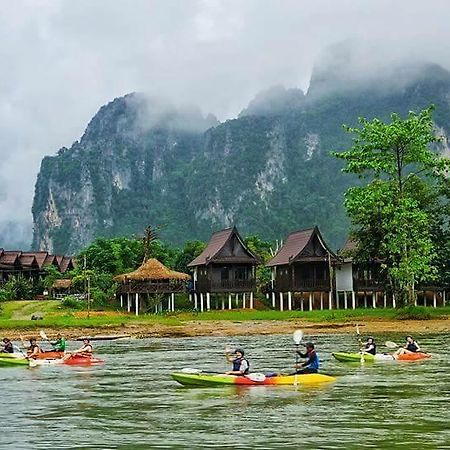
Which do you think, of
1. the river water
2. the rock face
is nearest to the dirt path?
the river water

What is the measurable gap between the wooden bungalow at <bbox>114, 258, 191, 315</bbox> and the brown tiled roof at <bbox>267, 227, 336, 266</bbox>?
26.8 ft

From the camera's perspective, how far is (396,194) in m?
45.1

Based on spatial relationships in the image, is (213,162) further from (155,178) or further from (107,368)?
(107,368)

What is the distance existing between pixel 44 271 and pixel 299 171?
7136 centimetres

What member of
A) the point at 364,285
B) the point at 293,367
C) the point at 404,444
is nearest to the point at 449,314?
the point at 364,285

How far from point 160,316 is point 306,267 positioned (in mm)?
13575

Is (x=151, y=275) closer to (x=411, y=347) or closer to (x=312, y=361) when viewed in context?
(x=411, y=347)

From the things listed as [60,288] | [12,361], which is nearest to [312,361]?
[12,361]

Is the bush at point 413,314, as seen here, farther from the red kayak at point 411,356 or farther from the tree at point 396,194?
the red kayak at point 411,356

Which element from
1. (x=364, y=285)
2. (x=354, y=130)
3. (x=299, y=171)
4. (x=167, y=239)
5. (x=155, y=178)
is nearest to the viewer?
(x=354, y=130)

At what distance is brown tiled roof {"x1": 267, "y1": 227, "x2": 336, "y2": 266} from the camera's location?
5662 centimetres

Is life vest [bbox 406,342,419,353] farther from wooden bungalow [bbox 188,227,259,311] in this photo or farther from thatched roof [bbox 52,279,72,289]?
thatched roof [bbox 52,279,72,289]

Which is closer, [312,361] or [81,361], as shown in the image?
[312,361]

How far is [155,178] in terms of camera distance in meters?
159
